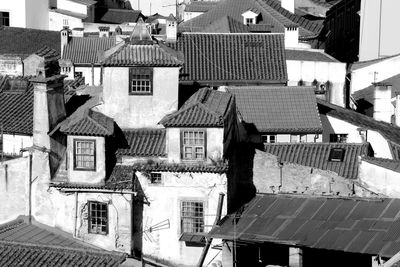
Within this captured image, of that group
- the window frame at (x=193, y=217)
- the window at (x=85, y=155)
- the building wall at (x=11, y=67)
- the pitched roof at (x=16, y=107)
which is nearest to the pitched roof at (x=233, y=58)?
the building wall at (x=11, y=67)

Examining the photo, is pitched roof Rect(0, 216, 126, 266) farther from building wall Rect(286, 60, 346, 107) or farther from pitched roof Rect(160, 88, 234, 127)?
building wall Rect(286, 60, 346, 107)

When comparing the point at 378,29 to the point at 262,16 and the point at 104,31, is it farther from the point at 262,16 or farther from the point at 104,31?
the point at 104,31

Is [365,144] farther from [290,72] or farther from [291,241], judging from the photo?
[290,72]

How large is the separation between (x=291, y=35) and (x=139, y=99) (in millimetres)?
28907

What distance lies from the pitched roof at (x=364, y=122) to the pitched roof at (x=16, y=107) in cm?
1135

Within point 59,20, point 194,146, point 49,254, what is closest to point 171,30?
point 194,146

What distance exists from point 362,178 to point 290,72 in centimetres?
2115

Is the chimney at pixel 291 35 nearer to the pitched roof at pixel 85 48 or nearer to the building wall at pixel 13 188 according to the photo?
the pitched roof at pixel 85 48

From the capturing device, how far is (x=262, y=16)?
69.1 m

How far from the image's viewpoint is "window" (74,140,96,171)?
3906 cm

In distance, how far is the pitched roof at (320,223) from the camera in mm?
35656

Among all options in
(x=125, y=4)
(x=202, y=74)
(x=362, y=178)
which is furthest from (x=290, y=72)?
(x=125, y=4)

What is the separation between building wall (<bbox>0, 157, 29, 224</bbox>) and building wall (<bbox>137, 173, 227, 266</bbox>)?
173 inches

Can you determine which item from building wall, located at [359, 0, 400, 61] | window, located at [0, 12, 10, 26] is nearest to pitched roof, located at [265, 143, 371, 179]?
building wall, located at [359, 0, 400, 61]
